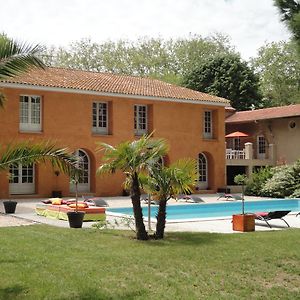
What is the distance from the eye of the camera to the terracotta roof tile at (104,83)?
1095 inches

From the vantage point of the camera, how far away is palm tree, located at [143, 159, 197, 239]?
12.3 meters

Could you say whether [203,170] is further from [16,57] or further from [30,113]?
[16,57]

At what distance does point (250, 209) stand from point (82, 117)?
33.1ft

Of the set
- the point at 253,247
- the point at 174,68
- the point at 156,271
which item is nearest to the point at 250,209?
the point at 253,247

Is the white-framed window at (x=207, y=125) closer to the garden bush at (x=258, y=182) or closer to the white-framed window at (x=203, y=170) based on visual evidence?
the white-framed window at (x=203, y=170)

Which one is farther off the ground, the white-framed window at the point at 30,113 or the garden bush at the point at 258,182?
the white-framed window at the point at 30,113

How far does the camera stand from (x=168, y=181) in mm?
12422

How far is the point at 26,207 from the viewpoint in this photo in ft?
70.7

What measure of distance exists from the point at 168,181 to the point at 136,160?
3.07ft

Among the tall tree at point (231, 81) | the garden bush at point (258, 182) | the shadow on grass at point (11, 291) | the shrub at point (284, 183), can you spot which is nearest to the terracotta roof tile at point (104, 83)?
the garden bush at point (258, 182)

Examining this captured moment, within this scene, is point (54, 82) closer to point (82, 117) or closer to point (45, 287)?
point (82, 117)

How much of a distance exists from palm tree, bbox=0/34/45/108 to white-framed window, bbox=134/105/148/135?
2267 centimetres

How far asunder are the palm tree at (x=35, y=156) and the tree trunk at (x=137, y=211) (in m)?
3.77

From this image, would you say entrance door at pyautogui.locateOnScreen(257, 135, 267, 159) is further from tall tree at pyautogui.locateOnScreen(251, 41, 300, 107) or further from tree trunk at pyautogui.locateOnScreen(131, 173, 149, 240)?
tree trunk at pyautogui.locateOnScreen(131, 173, 149, 240)
